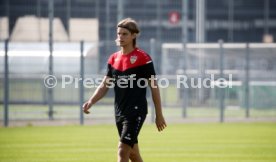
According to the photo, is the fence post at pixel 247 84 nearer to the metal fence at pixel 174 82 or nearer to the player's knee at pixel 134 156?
the metal fence at pixel 174 82

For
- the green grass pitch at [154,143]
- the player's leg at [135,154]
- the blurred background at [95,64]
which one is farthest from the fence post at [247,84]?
the player's leg at [135,154]

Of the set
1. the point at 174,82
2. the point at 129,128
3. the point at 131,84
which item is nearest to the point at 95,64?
the point at 174,82

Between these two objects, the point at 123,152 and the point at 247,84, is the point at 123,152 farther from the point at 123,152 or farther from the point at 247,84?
the point at 247,84

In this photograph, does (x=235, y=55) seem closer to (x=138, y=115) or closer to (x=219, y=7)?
(x=219, y=7)

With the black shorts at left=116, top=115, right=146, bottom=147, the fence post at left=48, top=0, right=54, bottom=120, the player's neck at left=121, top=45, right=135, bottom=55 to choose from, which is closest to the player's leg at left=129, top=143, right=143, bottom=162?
the black shorts at left=116, top=115, right=146, bottom=147

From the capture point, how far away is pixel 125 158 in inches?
329

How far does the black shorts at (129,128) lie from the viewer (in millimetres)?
8430

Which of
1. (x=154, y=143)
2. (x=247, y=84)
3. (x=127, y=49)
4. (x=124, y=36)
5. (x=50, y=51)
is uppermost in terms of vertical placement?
(x=124, y=36)

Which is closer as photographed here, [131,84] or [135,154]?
[131,84]

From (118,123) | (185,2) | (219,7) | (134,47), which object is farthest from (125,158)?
(219,7)

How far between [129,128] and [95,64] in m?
14.2

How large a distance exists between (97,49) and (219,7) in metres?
10.4

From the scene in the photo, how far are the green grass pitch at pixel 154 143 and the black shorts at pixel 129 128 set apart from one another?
12.1ft

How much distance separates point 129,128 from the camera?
848 cm
